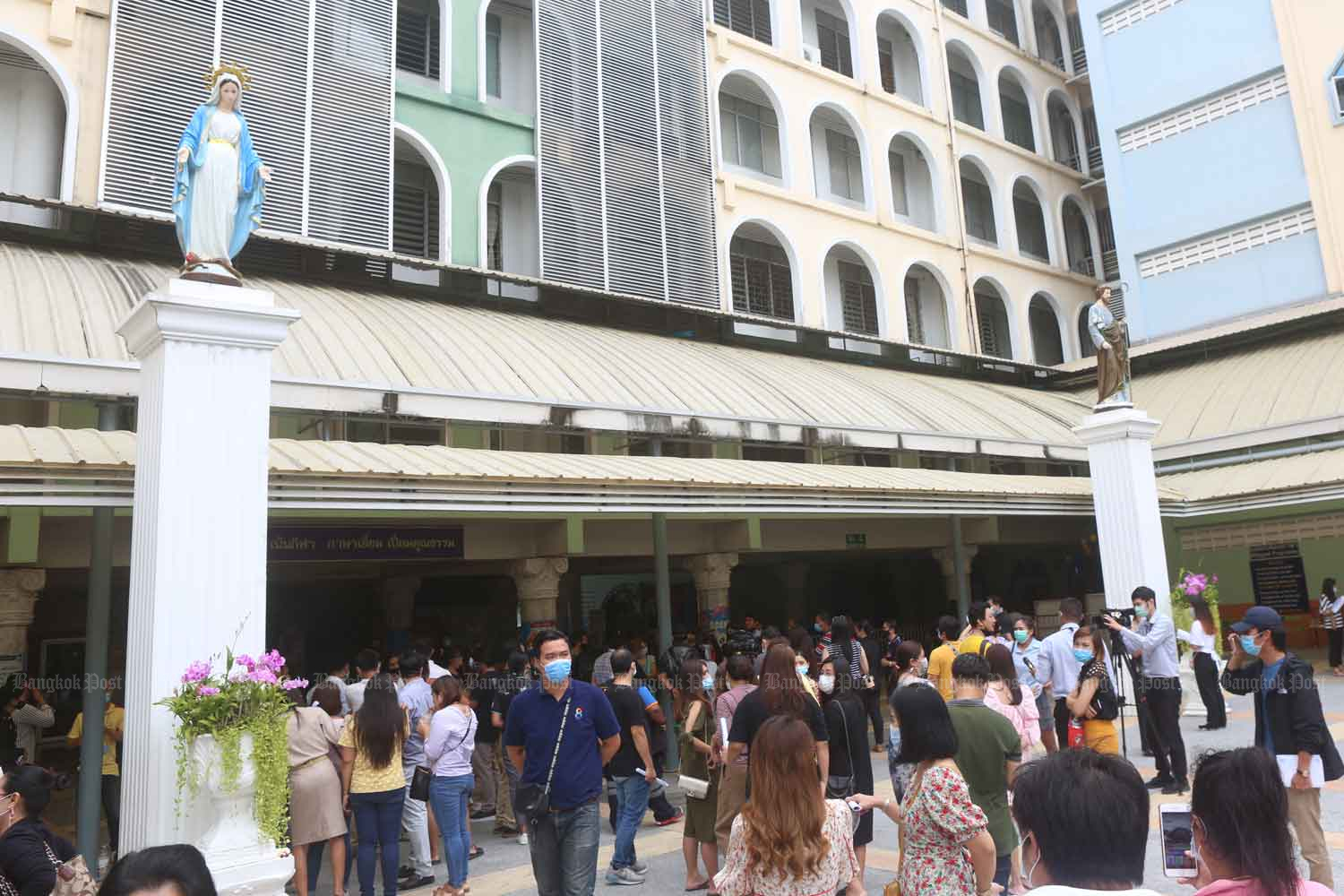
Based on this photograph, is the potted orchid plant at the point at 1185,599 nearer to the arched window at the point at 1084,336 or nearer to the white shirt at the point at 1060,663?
the white shirt at the point at 1060,663

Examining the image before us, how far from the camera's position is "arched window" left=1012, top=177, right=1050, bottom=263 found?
1018 inches

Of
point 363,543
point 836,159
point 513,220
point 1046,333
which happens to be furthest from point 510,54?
point 1046,333

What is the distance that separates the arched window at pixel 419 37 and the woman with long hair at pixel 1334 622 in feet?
55.2

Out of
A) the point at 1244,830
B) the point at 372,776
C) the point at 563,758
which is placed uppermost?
the point at 1244,830

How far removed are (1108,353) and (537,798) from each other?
12.0 meters

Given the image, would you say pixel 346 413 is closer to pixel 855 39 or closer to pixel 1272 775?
pixel 1272 775

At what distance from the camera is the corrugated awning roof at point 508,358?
9.77 m

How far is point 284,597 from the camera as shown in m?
15.0

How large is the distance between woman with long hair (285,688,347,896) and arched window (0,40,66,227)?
28.1ft

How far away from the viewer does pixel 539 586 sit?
13609 mm

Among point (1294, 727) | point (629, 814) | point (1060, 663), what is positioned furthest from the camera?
point (1060, 663)

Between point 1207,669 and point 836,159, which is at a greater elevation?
point 836,159

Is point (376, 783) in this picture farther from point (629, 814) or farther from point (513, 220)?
point (513, 220)

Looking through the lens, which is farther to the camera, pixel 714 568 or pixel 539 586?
pixel 714 568
